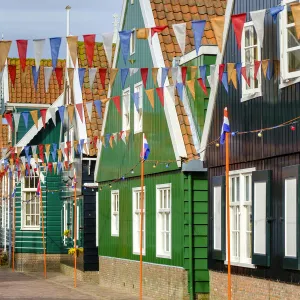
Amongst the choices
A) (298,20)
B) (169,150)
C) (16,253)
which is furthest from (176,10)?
(16,253)

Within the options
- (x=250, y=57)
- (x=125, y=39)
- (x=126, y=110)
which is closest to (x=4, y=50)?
(x=125, y=39)

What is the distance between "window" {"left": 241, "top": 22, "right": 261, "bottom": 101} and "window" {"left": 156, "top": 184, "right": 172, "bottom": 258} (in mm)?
5514

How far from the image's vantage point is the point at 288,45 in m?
18.4

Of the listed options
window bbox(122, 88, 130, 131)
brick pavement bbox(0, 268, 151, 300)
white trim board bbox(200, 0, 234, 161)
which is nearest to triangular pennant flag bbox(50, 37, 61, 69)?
white trim board bbox(200, 0, 234, 161)

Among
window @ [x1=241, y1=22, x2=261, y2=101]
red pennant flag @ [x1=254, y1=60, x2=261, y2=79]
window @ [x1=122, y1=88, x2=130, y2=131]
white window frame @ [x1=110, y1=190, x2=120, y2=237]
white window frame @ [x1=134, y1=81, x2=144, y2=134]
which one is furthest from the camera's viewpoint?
white window frame @ [x1=110, y1=190, x2=120, y2=237]

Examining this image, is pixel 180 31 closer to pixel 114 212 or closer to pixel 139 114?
pixel 139 114

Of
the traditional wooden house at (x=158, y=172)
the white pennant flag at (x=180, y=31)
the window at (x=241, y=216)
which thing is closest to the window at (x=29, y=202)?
the traditional wooden house at (x=158, y=172)

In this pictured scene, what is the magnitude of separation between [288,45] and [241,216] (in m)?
3.91

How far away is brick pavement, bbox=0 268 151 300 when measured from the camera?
27.2m

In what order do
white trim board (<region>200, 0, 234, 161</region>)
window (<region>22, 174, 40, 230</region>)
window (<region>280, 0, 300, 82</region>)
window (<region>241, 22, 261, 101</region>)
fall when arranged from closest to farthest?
window (<region>280, 0, 300, 82</region>) → window (<region>241, 22, 261, 101</region>) → white trim board (<region>200, 0, 234, 161</region>) → window (<region>22, 174, 40, 230</region>)

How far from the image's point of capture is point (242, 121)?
20.6 metres

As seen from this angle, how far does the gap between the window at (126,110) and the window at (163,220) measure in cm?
352

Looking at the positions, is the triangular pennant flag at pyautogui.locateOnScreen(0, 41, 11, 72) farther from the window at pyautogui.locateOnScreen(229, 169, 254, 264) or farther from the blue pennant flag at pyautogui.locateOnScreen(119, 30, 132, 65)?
the window at pyautogui.locateOnScreen(229, 169, 254, 264)

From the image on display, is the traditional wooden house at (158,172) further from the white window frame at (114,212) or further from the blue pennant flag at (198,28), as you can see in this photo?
the blue pennant flag at (198,28)
